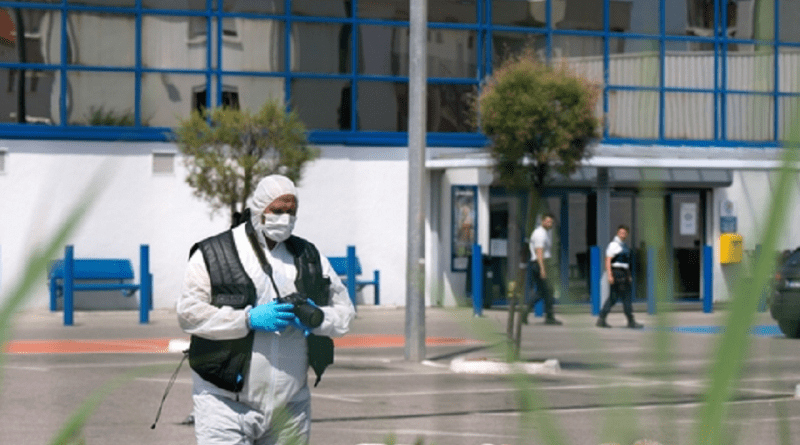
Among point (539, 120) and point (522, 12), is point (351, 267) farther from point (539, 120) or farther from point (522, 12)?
point (522, 12)

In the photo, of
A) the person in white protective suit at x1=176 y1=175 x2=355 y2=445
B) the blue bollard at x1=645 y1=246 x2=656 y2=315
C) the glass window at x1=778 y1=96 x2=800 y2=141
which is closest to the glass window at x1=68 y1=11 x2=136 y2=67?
the person in white protective suit at x1=176 y1=175 x2=355 y2=445

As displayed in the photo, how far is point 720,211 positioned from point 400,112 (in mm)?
6523

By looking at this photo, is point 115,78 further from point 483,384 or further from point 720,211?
point 483,384

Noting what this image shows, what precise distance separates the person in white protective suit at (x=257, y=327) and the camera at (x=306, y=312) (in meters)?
0.03

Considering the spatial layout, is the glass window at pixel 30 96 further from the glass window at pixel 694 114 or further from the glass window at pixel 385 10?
the glass window at pixel 694 114

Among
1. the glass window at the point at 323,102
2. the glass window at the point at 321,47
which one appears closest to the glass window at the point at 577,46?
the glass window at the point at 321,47

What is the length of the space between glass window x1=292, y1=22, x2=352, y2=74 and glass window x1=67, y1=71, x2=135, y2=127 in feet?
10.3

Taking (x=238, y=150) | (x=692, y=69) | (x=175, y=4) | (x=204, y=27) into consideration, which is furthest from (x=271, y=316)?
(x=692, y=69)

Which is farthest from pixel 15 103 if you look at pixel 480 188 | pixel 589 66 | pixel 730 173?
pixel 730 173

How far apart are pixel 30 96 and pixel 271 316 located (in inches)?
807

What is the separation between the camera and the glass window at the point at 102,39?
2383 cm

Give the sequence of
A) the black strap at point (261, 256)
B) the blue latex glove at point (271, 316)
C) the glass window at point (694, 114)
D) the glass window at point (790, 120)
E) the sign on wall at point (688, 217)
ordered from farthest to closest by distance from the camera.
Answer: the glass window at point (694, 114) < the sign on wall at point (688, 217) < the black strap at point (261, 256) < the blue latex glove at point (271, 316) < the glass window at point (790, 120)

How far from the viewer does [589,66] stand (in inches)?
1056

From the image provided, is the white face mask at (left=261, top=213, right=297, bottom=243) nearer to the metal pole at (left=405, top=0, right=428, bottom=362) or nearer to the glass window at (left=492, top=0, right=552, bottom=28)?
the metal pole at (left=405, top=0, right=428, bottom=362)
